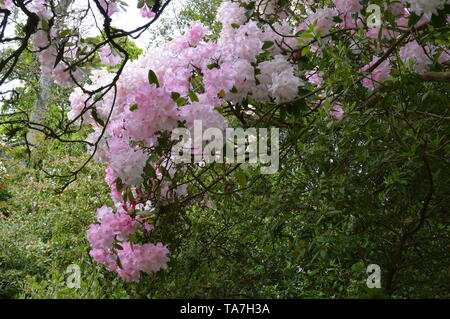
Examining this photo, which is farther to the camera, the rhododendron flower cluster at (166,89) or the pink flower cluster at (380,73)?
the pink flower cluster at (380,73)

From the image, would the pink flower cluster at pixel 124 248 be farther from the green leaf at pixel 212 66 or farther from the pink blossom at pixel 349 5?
the pink blossom at pixel 349 5

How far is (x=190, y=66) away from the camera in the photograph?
1.71m

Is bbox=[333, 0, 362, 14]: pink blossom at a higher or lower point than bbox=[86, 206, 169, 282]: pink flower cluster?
higher

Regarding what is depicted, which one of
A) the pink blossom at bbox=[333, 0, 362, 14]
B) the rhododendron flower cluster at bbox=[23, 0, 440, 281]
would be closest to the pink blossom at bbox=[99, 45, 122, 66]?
the rhododendron flower cluster at bbox=[23, 0, 440, 281]

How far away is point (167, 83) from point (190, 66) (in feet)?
0.76

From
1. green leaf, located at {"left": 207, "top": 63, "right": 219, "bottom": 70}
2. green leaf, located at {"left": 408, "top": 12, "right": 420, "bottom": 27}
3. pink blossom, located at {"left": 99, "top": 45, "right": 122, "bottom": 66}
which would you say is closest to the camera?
green leaf, located at {"left": 408, "top": 12, "right": 420, "bottom": 27}

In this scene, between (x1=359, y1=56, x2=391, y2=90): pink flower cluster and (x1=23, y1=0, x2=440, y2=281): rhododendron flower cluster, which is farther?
(x1=359, y1=56, x2=391, y2=90): pink flower cluster

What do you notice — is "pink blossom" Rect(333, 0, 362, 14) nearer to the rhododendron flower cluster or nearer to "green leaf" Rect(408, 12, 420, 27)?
the rhododendron flower cluster

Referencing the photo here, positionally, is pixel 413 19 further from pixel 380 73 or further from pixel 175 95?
pixel 175 95

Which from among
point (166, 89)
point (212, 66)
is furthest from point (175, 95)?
point (212, 66)

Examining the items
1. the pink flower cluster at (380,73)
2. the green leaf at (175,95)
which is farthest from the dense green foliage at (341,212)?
the green leaf at (175,95)

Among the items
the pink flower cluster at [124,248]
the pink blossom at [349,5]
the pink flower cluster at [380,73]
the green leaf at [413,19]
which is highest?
the pink blossom at [349,5]
